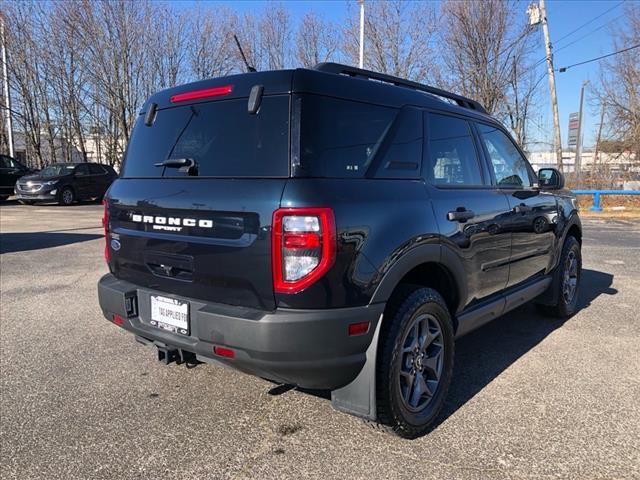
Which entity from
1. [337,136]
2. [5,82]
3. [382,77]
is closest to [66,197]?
[5,82]

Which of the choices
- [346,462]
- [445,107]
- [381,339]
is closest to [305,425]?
[346,462]

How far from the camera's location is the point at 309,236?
7.57 feet

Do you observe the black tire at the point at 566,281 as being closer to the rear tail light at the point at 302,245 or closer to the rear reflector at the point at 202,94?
the rear tail light at the point at 302,245

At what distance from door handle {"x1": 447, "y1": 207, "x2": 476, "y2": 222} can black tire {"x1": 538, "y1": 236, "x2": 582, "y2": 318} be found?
6.64ft

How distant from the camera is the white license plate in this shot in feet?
8.75

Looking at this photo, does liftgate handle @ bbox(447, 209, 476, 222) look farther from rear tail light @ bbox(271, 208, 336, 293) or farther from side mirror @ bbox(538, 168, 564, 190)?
side mirror @ bbox(538, 168, 564, 190)

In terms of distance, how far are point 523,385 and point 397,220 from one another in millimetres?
1739

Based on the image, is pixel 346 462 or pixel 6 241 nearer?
pixel 346 462

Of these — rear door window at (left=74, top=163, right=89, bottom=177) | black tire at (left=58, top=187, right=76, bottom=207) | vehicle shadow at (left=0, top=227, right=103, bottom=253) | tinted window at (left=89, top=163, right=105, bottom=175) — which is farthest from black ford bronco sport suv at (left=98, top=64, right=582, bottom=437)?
tinted window at (left=89, top=163, right=105, bottom=175)

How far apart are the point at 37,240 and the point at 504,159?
919 centimetres

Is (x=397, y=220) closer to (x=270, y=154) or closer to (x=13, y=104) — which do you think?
(x=270, y=154)

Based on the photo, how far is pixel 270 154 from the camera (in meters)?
2.52

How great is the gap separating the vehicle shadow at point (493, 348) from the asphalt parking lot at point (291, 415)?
0.05ft

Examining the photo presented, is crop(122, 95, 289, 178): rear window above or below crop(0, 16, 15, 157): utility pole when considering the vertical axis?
below
